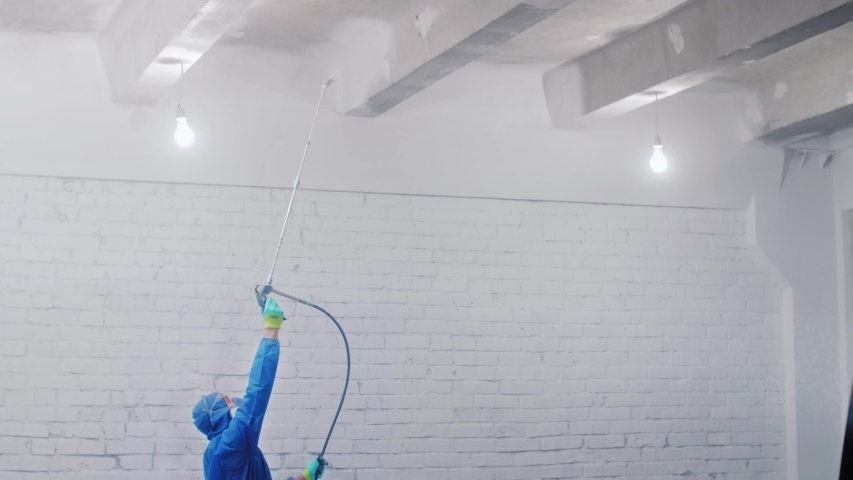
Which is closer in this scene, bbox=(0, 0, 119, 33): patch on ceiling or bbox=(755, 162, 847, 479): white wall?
bbox=(0, 0, 119, 33): patch on ceiling

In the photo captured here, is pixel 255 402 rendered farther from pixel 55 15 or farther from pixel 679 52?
pixel 679 52

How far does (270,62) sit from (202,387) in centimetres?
167

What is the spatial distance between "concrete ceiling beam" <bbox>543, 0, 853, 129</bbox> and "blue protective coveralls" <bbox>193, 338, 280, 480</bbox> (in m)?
2.12

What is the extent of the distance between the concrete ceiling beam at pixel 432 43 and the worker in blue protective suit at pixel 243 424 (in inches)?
49.2

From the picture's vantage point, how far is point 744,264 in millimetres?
4984

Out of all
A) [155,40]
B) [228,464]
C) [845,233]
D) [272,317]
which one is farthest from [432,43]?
[845,233]

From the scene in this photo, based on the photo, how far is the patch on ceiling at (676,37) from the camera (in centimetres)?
377

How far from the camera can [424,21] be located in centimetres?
358

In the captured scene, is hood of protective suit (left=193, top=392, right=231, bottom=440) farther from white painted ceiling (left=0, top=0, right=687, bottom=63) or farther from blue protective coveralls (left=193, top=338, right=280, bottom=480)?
white painted ceiling (left=0, top=0, right=687, bottom=63)

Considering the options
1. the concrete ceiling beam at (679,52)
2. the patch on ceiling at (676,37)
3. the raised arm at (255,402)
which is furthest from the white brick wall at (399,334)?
the patch on ceiling at (676,37)

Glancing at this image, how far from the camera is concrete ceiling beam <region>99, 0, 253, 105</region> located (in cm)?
305

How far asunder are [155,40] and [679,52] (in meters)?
2.27

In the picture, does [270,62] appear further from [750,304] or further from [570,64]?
[750,304]

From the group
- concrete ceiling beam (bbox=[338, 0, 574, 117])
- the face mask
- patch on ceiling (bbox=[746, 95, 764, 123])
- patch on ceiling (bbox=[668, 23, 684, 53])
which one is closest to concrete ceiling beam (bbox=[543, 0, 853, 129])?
patch on ceiling (bbox=[668, 23, 684, 53])
